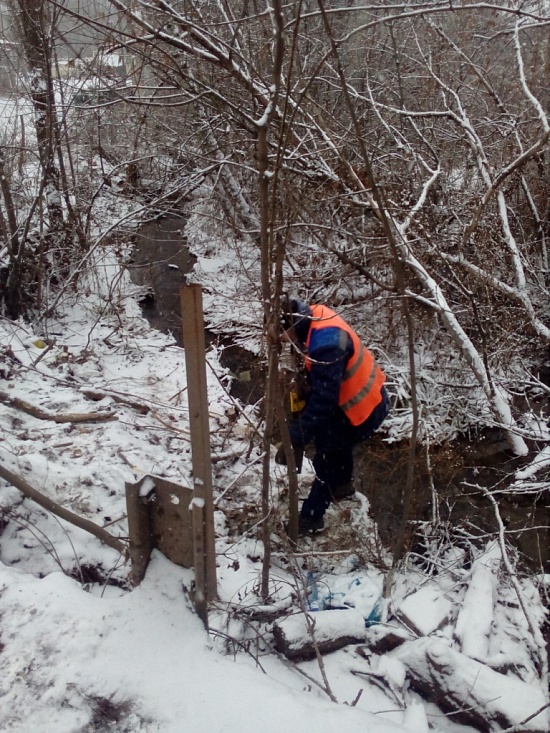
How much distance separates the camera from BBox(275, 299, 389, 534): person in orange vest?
2.86 m

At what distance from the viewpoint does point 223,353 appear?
6.96 metres

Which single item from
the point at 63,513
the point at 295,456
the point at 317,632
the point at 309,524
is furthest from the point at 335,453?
the point at 63,513

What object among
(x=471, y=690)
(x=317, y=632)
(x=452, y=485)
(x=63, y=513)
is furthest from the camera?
(x=452, y=485)

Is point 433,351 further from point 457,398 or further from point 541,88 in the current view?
point 541,88

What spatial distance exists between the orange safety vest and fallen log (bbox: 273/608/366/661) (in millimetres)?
1129

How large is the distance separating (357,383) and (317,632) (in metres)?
1.36

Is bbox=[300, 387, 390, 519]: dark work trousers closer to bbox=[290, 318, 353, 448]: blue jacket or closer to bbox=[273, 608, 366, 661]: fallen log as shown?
bbox=[290, 318, 353, 448]: blue jacket

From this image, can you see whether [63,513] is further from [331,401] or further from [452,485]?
[452,485]

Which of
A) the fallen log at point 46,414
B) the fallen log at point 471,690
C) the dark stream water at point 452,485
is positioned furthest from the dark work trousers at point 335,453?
the fallen log at point 46,414

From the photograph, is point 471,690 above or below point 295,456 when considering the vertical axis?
below

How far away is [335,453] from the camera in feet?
11.5

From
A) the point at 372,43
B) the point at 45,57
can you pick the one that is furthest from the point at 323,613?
the point at 372,43

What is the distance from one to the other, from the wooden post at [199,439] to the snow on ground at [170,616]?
14cm

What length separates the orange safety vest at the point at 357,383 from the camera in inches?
119
